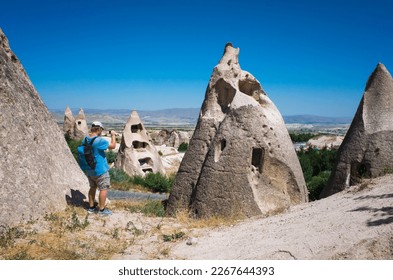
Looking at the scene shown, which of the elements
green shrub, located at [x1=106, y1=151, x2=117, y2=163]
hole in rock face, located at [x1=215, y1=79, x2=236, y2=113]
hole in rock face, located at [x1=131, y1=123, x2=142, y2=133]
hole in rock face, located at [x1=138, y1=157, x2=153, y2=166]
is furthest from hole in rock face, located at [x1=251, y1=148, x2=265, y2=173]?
green shrub, located at [x1=106, y1=151, x2=117, y2=163]

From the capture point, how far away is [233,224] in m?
6.40

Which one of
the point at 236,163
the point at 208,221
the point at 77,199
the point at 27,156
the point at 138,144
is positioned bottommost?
the point at 208,221

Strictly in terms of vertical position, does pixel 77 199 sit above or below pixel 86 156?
below

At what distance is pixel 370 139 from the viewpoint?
26.6 ft

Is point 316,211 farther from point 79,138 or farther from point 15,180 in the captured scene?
point 79,138

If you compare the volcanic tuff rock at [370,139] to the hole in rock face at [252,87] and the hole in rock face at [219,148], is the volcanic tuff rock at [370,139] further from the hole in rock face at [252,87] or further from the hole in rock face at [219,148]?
the hole in rock face at [219,148]

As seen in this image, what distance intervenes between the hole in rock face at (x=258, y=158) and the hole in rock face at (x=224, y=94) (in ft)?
4.22

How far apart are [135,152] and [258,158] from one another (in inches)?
433

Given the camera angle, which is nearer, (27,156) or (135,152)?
(27,156)

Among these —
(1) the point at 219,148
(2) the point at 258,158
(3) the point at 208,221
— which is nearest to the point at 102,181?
(3) the point at 208,221

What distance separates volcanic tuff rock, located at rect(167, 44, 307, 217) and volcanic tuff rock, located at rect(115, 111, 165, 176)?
933 cm

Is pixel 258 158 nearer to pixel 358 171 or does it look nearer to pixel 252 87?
pixel 252 87

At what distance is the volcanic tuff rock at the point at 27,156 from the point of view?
5.56 meters

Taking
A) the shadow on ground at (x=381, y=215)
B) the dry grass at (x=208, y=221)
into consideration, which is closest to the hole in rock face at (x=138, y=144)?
the dry grass at (x=208, y=221)
